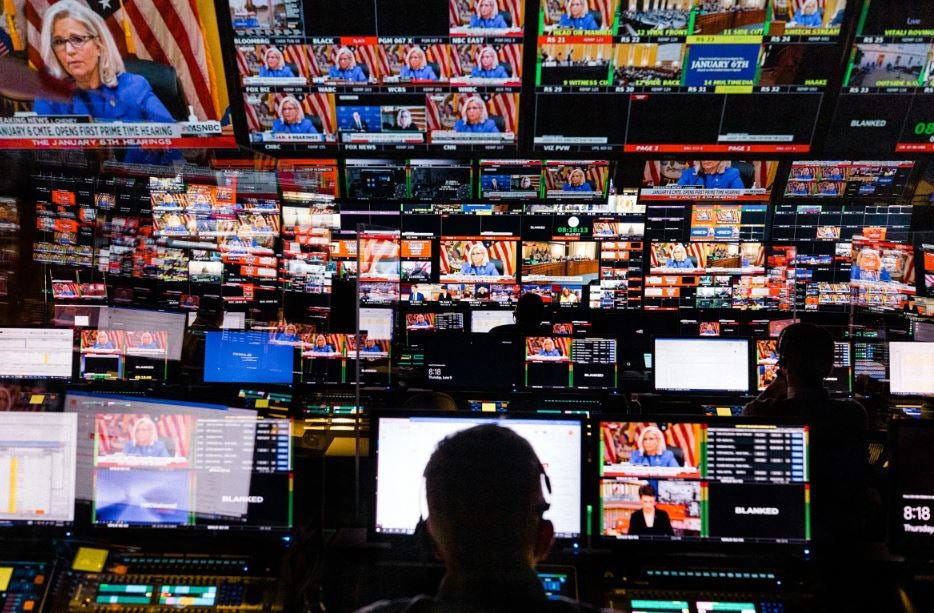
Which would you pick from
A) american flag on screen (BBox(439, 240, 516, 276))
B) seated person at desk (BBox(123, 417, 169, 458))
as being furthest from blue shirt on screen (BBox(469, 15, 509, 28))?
american flag on screen (BBox(439, 240, 516, 276))

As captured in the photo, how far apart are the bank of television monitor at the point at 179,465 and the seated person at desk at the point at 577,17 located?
7.29ft

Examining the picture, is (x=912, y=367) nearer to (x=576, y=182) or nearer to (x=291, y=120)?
(x=576, y=182)

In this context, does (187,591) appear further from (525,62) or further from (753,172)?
(753,172)

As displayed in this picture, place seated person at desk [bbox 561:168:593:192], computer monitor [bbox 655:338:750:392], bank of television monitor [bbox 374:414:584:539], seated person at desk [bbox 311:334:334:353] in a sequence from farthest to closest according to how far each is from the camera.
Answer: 1. seated person at desk [bbox 561:168:593:192]
2. seated person at desk [bbox 311:334:334:353]
3. computer monitor [bbox 655:338:750:392]
4. bank of television monitor [bbox 374:414:584:539]

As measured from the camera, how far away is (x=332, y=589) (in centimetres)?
236

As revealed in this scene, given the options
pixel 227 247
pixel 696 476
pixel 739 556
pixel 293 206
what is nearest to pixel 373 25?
pixel 696 476

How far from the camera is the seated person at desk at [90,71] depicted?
136 inches

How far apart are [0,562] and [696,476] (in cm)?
209

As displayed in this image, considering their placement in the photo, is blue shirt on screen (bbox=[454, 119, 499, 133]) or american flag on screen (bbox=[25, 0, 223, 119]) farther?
blue shirt on screen (bbox=[454, 119, 499, 133])

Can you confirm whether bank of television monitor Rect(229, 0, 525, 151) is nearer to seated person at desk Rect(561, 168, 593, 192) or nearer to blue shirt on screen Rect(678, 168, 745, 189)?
blue shirt on screen Rect(678, 168, 745, 189)

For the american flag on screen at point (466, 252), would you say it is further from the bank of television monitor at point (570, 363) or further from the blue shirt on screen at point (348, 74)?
the blue shirt on screen at point (348, 74)

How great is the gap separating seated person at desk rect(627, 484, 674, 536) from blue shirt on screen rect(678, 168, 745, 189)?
3148 mm

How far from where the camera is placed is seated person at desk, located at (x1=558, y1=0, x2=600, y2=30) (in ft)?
10.9

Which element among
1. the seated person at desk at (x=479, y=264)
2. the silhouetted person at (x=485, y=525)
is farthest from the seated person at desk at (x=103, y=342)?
the seated person at desk at (x=479, y=264)
